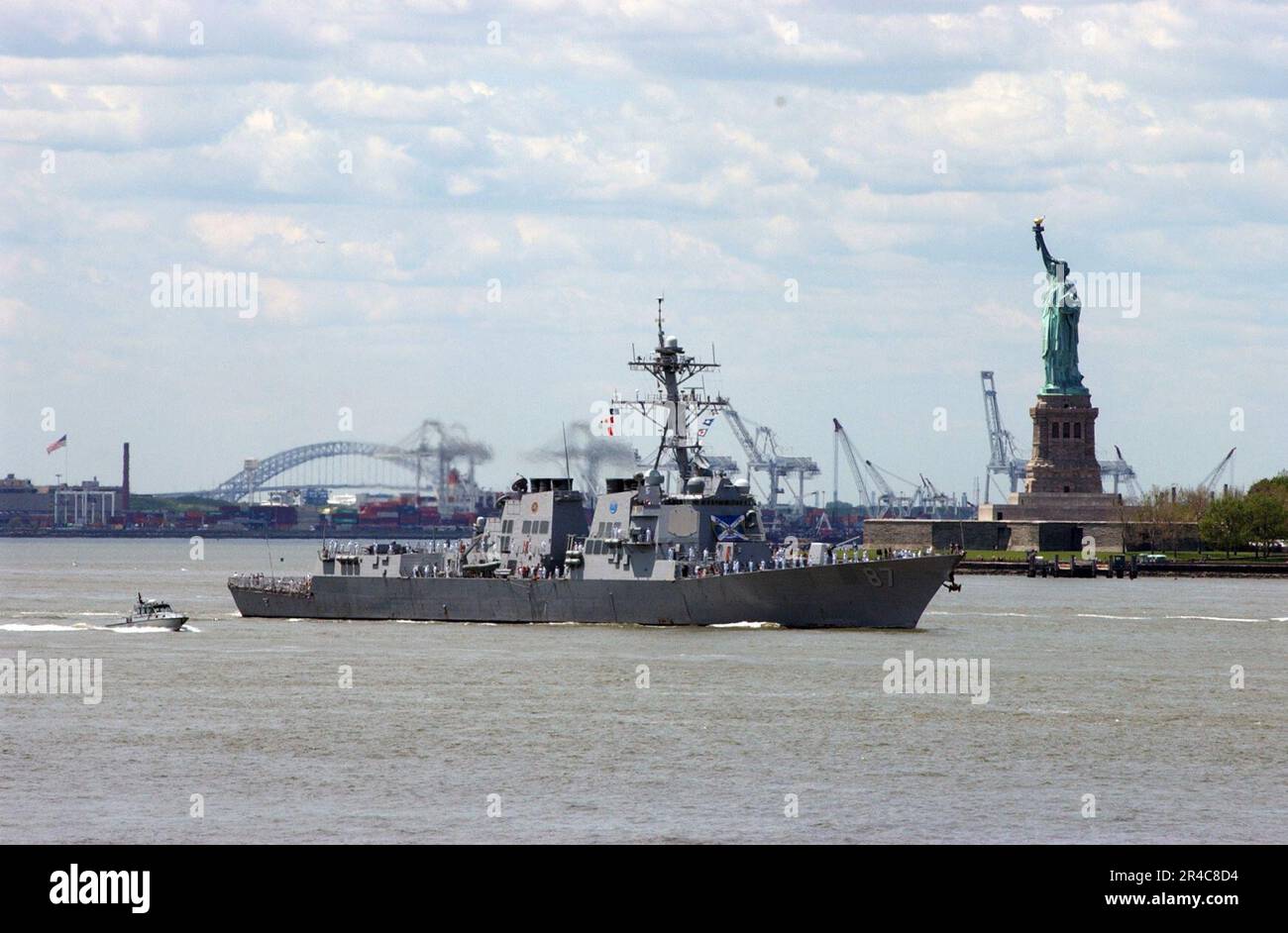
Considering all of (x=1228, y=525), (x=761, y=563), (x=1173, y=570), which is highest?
(x=1228, y=525)

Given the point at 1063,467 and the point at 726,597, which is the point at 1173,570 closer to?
the point at 1063,467

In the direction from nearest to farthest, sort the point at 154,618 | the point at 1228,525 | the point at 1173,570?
the point at 154,618, the point at 1173,570, the point at 1228,525

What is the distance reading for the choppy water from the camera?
3016 centimetres

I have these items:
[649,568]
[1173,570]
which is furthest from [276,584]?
[1173,570]

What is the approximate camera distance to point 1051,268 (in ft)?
487

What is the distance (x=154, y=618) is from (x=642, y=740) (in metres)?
35.4

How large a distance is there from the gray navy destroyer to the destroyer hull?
0.04 meters

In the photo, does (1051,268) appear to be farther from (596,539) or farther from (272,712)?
(272,712)

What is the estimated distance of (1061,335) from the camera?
145500 mm

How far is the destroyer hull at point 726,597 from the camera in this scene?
200 ft

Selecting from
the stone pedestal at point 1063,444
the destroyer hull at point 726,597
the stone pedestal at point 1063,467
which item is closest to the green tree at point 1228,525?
the stone pedestal at point 1063,467

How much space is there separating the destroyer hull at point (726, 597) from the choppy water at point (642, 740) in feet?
3.33

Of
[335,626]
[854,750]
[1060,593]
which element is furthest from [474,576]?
[1060,593]
